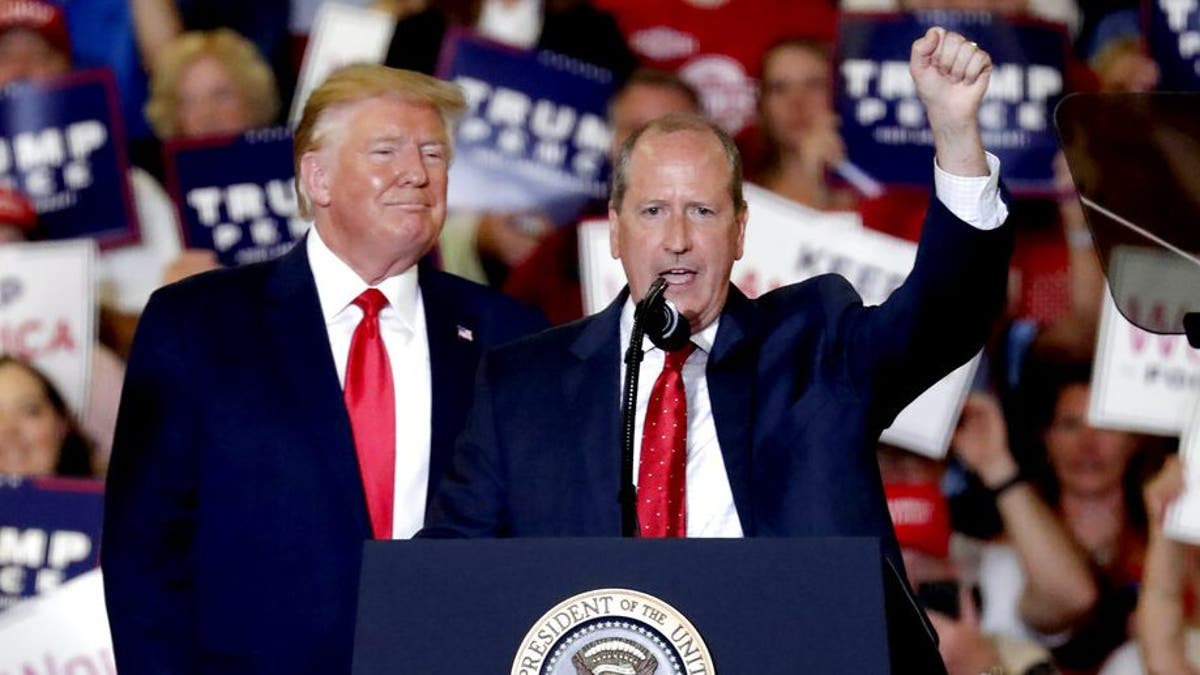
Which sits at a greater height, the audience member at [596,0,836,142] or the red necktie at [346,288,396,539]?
the audience member at [596,0,836,142]

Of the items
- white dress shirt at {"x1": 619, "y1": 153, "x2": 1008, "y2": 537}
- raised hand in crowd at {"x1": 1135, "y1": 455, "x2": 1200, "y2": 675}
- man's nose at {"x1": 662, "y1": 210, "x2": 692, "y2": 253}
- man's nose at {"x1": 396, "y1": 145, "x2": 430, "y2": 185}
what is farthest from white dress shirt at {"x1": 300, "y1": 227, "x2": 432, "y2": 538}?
raised hand in crowd at {"x1": 1135, "y1": 455, "x2": 1200, "y2": 675}

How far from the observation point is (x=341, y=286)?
2.71 meters

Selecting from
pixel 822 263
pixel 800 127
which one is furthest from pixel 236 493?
pixel 800 127

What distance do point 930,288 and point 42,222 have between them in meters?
3.12

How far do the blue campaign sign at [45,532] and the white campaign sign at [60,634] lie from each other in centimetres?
7

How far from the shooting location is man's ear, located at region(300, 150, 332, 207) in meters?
2.72

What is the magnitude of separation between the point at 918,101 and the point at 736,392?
2.51 meters

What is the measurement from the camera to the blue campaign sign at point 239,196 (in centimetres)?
467

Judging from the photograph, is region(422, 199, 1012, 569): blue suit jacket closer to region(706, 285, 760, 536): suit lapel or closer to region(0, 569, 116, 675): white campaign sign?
region(706, 285, 760, 536): suit lapel

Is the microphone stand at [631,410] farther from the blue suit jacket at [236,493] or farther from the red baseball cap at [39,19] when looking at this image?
the red baseball cap at [39,19]

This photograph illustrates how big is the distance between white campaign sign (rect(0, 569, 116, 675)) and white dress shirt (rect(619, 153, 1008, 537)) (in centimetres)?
254

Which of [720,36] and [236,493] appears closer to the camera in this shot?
[236,493]

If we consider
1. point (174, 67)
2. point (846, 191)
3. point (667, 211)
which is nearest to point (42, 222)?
point (174, 67)

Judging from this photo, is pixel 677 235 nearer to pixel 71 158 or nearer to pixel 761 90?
pixel 761 90
